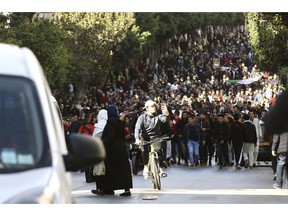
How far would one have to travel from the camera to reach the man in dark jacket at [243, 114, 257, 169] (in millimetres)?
27297

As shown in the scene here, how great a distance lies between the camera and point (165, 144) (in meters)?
29.1

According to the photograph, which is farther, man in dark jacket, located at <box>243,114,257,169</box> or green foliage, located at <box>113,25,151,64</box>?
green foliage, located at <box>113,25,151,64</box>

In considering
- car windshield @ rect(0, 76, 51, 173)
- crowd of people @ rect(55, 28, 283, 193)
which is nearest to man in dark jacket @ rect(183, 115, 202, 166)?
crowd of people @ rect(55, 28, 283, 193)

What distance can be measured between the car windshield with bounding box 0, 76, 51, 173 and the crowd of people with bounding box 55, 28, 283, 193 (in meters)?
4.34

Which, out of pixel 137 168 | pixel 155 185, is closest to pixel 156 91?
pixel 137 168

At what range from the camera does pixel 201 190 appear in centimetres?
1986

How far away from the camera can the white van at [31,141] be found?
574cm

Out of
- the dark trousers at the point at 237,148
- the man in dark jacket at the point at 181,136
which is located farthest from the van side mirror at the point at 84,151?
the man in dark jacket at the point at 181,136

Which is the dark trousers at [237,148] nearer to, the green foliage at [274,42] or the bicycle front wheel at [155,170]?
the green foliage at [274,42]

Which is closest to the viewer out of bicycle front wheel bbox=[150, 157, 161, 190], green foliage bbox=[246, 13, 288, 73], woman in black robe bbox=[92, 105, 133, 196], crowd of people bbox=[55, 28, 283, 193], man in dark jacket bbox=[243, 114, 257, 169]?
woman in black robe bbox=[92, 105, 133, 196]

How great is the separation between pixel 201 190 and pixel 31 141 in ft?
45.8

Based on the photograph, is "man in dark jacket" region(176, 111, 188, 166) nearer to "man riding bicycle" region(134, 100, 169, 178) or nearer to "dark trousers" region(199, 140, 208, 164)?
"dark trousers" region(199, 140, 208, 164)
